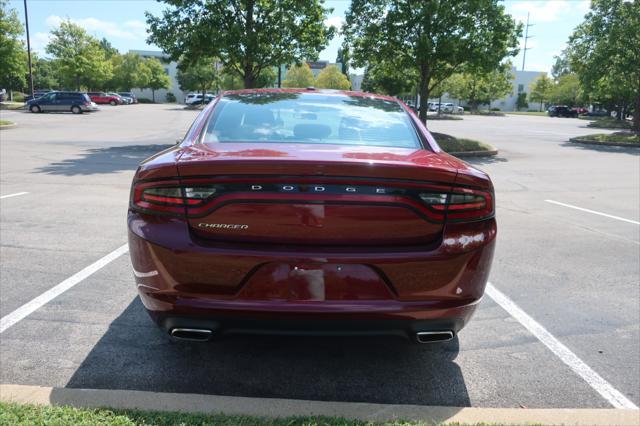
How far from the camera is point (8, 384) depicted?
2.77 metres

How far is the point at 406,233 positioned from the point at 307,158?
1.99ft

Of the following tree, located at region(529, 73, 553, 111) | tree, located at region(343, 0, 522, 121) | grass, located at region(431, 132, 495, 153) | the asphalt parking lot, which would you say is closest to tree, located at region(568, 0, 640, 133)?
tree, located at region(343, 0, 522, 121)

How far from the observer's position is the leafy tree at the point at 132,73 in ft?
249

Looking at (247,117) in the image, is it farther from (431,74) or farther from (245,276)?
(431,74)

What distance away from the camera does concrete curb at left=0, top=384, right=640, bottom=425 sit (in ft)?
8.23

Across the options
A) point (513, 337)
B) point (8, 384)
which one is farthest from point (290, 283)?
point (513, 337)

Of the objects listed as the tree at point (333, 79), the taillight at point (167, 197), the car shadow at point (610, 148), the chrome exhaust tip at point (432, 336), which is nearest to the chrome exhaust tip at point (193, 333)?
the taillight at point (167, 197)

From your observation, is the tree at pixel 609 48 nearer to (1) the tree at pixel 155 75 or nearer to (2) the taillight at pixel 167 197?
(2) the taillight at pixel 167 197

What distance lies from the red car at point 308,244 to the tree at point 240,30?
14.1 m

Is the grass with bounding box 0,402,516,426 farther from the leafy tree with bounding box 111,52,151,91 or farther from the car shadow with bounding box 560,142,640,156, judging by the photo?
the leafy tree with bounding box 111,52,151,91

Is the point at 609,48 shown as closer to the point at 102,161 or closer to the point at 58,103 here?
the point at 102,161

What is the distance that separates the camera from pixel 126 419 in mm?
2354

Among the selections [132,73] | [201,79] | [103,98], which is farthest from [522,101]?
[103,98]

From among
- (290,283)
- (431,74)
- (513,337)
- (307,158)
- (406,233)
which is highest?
(431,74)
